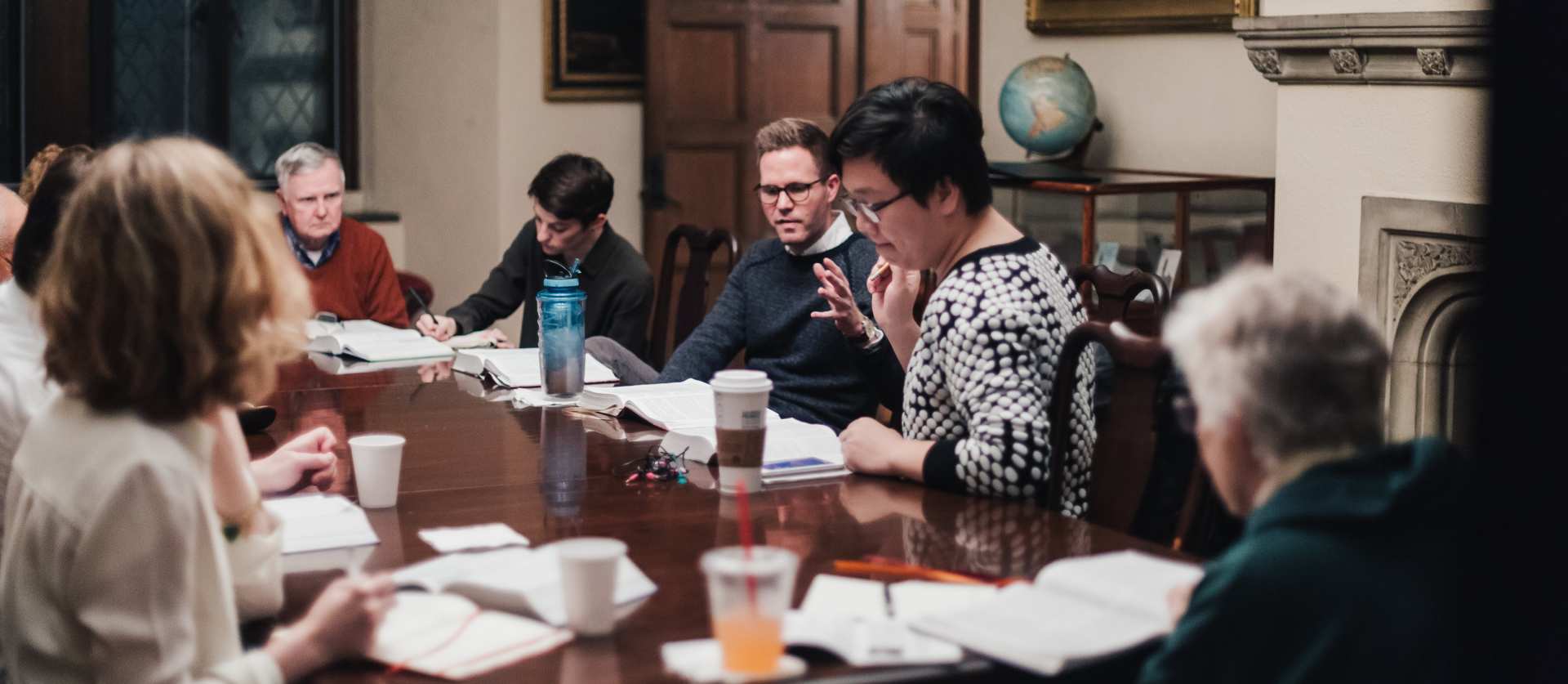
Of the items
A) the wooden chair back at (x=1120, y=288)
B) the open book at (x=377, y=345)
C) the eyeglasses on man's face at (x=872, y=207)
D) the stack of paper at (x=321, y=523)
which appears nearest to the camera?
the stack of paper at (x=321, y=523)

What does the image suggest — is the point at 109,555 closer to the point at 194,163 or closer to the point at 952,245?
the point at 194,163

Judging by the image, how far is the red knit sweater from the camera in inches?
173

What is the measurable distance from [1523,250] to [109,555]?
1131mm

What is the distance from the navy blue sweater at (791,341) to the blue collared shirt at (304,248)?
1.45 meters

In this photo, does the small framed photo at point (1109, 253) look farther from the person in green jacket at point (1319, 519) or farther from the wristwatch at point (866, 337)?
the person in green jacket at point (1319, 519)

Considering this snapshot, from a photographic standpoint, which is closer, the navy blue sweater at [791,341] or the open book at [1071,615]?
the open book at [1071,615]

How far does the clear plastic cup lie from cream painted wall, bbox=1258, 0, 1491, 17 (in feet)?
9.92

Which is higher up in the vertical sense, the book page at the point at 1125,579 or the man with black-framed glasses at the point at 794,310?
the man with black-framed glasses at the point at 794,310

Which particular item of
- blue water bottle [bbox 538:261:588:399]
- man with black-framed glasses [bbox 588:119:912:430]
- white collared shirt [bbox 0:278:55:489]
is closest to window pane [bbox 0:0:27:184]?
man with black-framed glasses [bbox 588:119:912:430]

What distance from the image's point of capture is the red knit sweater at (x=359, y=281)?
4.38 m

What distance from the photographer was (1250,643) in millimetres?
1270

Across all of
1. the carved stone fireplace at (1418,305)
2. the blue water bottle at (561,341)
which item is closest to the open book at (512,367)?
the blue water bottle at (561,341)

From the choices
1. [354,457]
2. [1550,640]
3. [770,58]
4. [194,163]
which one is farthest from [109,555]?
[770,58]

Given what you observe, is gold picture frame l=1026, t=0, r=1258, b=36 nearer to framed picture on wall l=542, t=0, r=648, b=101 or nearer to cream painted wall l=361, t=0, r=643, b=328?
→ framed picture on wall l=542, t=0, r=648, b=101
